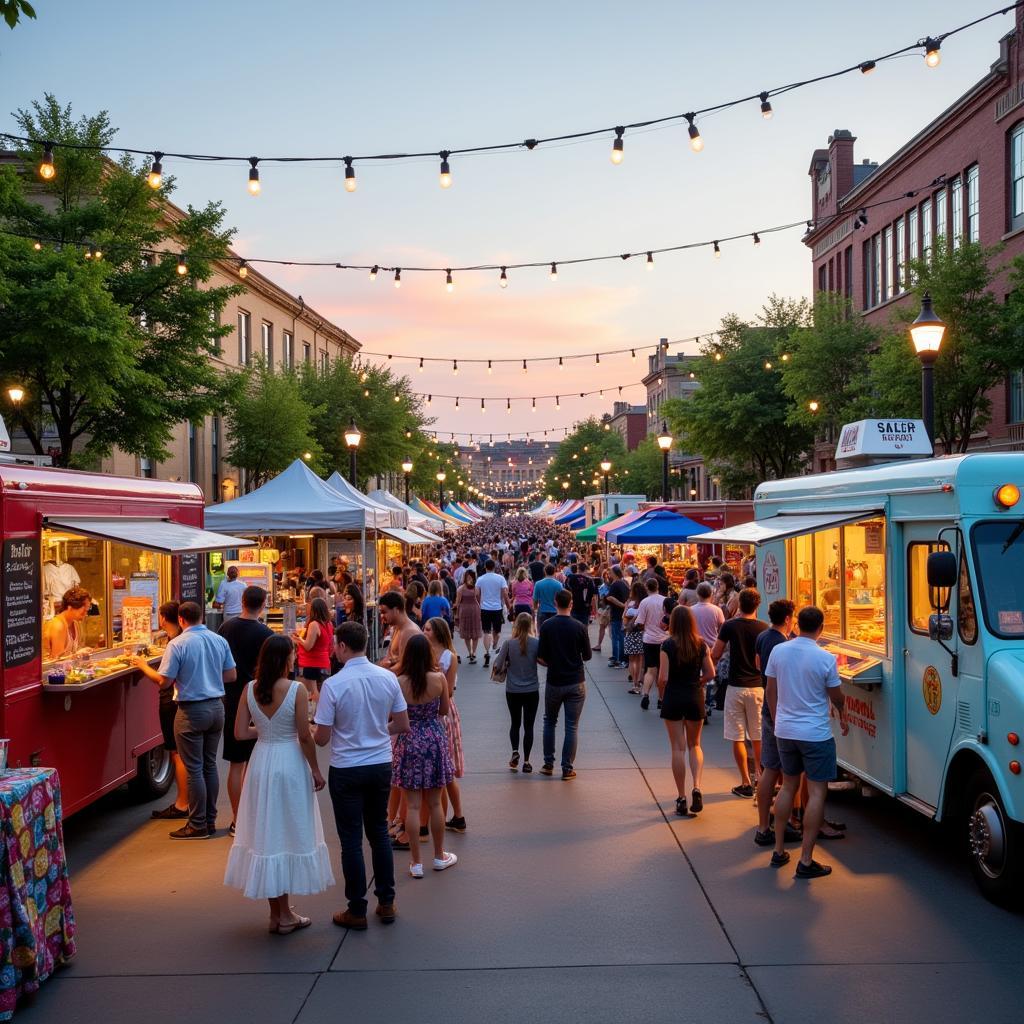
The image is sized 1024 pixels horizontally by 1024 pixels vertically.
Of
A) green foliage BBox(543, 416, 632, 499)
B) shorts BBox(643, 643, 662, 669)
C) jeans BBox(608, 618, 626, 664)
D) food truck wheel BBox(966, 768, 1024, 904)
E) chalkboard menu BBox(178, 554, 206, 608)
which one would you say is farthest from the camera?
green foliage BBox(543, 416, 632, 499)

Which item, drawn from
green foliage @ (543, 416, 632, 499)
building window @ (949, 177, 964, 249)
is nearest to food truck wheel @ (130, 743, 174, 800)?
building window @ (949, 177, 964, 249)

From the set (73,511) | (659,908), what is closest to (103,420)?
(73,511)

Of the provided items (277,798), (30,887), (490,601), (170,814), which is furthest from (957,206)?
(30,887)

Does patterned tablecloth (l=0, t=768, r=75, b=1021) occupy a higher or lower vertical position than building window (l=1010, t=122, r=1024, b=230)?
lower

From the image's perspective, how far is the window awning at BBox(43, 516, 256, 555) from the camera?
846 centimetres

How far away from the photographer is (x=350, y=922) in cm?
661

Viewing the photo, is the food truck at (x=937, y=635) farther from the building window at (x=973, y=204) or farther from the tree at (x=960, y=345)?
the building window at (x=973, y=204)

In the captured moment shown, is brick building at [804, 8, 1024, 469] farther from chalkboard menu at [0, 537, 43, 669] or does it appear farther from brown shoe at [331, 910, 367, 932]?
brown shoe at [331, 910, 367, 932]

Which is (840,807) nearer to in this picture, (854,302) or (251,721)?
(251,721)

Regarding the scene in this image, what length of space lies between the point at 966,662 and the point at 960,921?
162 cm

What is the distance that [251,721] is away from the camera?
6523 millimetres

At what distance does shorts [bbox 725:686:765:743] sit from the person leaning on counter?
5.70 meters

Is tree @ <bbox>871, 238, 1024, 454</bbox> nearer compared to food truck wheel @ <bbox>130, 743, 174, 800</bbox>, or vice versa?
food truck wheel @ <bbox>130, 743, 174, 800</bbox>

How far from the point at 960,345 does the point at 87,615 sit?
61.9 ft
